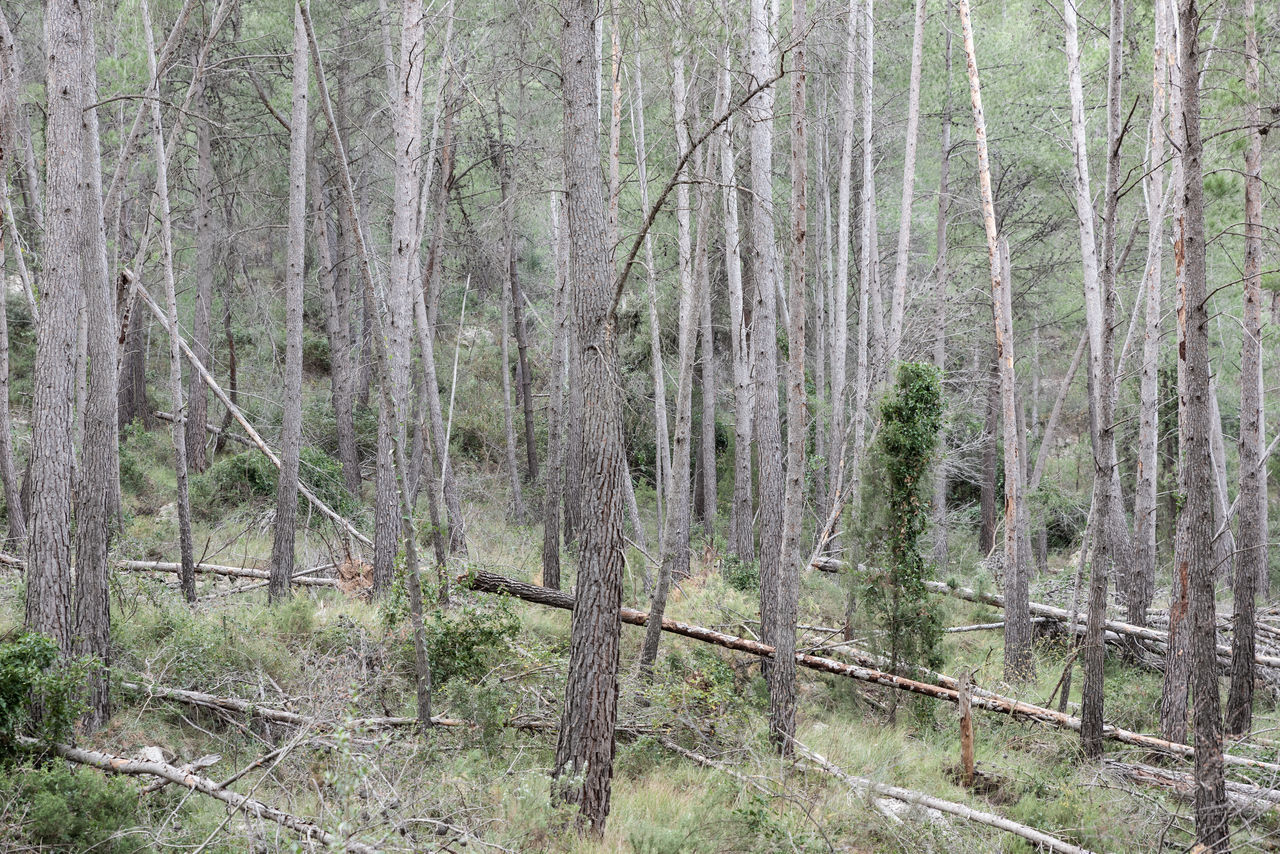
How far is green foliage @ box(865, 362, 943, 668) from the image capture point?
884 centimetres

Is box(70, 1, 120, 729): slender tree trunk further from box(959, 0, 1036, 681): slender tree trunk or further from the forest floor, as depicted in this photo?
box(959, 0, 1036, 681): slender tree trunk

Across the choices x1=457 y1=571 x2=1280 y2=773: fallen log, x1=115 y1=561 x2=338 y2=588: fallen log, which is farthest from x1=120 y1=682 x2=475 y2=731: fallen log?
x1=115 y1=561 x2=338 y2=588: fallen log

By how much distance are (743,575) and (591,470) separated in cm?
827

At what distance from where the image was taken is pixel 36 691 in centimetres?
556

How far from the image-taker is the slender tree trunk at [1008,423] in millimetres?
10539

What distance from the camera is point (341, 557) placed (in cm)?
1216

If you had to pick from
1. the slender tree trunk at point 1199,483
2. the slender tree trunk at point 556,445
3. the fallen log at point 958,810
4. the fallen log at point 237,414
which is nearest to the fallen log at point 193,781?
the fallen log at point 958,810

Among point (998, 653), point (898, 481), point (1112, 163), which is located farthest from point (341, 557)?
point (1112, 163)

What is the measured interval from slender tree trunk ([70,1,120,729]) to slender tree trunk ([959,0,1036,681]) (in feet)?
30.2

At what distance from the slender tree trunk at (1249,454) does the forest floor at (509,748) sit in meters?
Answer: 0.62

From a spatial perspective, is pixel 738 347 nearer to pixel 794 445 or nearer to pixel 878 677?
pixel 794 445

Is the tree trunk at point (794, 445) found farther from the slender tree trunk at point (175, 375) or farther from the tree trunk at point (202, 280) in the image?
the tree trunk at point (202, 280)

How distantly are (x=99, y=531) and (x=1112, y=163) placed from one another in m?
8.71

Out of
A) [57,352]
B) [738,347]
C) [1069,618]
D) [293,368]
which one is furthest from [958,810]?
[293,368]
